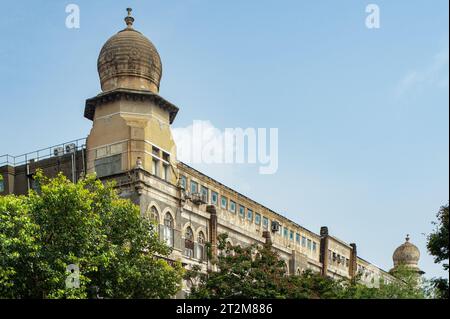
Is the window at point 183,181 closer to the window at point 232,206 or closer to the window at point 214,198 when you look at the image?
the window at point 214,198

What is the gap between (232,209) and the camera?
60125mm

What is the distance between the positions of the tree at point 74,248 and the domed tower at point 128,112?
9.91 meters

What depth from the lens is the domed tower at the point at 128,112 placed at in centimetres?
4881

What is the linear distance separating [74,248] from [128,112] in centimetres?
1596

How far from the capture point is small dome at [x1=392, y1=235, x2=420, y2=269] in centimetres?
9914

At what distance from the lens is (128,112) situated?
4962 centimetres

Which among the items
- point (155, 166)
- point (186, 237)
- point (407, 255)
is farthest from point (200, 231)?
point (407, 255)

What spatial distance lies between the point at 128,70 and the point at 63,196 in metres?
16.9

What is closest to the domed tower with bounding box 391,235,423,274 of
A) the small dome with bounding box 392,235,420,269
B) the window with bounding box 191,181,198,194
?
the small dome with bounding box 392,235,420,269

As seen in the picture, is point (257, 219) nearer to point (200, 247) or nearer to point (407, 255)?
point (200, 247)

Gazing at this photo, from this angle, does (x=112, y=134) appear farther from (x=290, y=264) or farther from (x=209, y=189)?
(x=290, y=264)

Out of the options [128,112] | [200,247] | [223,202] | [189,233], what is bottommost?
[200,247]

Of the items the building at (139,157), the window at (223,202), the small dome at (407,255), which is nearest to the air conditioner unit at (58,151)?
the building at (139,157)
